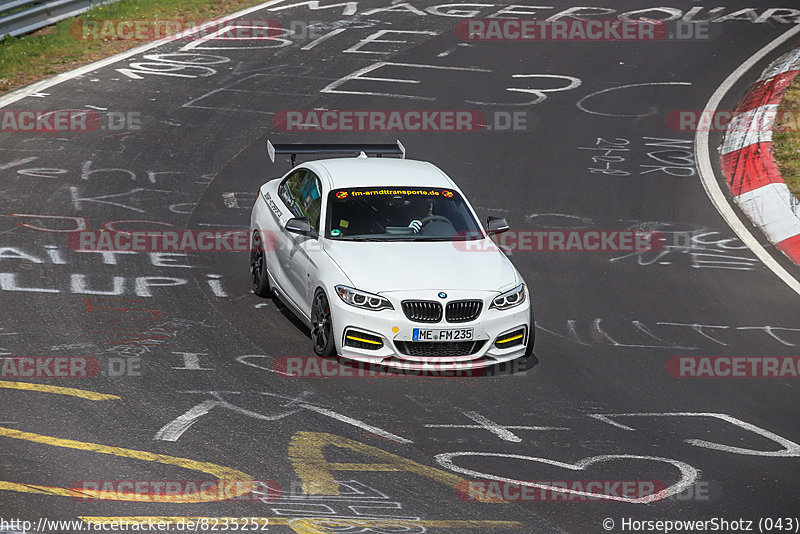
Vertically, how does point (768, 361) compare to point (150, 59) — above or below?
below

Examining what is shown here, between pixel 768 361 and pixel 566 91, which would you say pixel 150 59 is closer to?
pixel 566 91

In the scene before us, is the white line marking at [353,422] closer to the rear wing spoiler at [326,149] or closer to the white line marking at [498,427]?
the white line marking at [498,427]

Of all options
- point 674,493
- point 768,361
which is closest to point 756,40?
point 768,361

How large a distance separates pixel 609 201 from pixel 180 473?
963 cm

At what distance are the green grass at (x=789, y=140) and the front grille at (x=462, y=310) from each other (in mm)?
7192

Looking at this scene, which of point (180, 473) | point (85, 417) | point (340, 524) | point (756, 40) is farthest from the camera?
point (756, 40)

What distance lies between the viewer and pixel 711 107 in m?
19.8

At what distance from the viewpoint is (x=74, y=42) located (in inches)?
879

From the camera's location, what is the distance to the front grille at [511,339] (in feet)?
33.6

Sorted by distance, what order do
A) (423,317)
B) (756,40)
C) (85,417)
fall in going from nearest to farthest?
(85,417) < (423,317) < (756,40)
